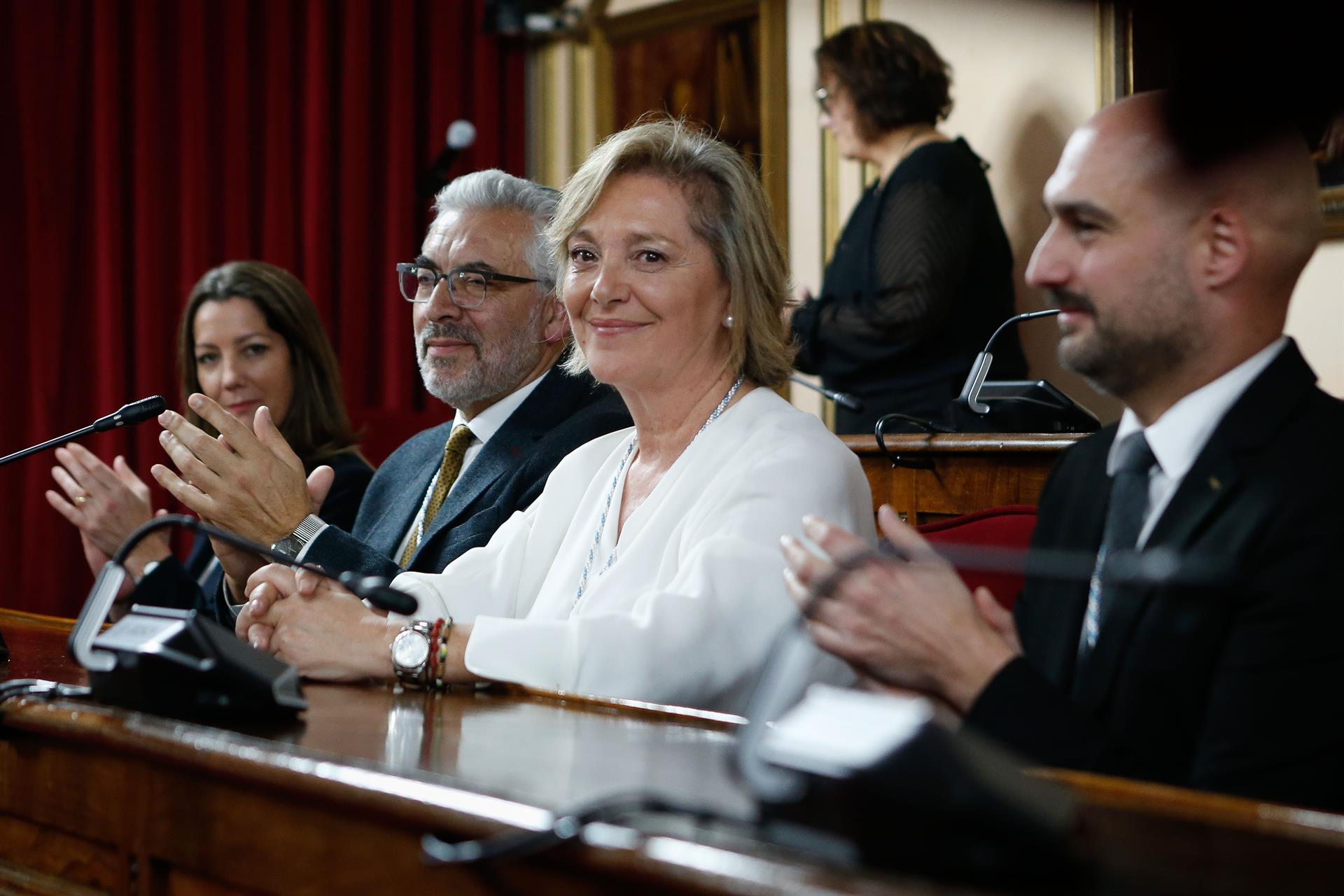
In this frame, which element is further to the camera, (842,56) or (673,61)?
(673,61)

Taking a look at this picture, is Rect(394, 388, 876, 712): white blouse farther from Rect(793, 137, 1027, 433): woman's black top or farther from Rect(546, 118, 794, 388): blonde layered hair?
Rect(793, 137, 1027, 433): woman's black top

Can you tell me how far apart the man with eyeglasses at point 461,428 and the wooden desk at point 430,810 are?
0.84 metres

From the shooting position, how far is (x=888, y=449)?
2.49 metres

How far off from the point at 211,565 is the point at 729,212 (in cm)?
158

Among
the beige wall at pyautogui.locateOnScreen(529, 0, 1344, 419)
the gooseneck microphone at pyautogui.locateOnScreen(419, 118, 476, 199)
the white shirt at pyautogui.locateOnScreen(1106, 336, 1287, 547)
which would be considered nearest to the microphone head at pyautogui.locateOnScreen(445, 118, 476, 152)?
the gooseneck microphone at pyautogui.locateOnScreen(419, 118, 476, 199)

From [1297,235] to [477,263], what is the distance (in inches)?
65.4

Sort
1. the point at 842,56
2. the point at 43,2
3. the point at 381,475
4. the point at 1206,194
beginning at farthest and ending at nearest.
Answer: the point at 43,2 < the point at 842,56 < the point at 381,475 < the point at 1206,194

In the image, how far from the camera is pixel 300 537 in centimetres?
220

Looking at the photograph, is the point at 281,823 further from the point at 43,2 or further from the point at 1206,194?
the point at 43,2

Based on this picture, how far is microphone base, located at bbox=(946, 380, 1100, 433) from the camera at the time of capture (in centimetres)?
254

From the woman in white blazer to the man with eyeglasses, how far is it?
235 millimetres

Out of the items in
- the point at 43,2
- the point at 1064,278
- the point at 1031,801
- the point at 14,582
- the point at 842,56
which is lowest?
the point at 14,582

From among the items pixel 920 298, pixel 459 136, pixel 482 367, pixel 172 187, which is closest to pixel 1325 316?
pixel 920 298

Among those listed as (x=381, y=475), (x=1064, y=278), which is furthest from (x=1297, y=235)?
(x=381, y=475)
